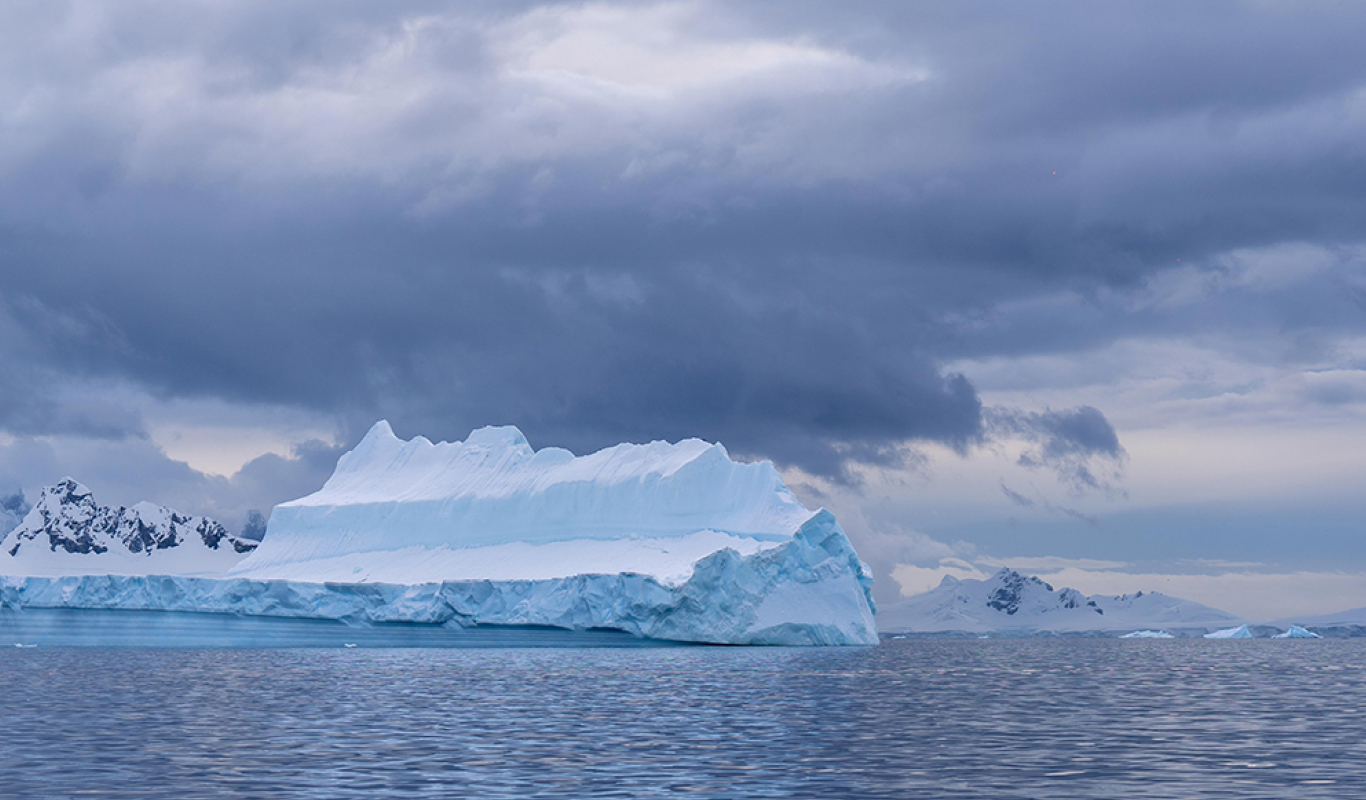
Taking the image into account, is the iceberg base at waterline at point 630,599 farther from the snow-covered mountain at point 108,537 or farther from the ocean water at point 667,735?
the snow-covered mountain at point 108,537

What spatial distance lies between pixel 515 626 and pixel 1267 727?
45098 mm

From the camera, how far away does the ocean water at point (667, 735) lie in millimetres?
16484

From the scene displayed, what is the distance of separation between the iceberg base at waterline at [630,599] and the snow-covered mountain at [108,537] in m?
93.1

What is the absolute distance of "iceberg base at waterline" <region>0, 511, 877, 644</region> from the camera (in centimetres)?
6191

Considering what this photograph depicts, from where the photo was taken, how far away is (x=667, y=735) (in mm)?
22500

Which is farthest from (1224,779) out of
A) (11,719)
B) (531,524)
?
(531,524)

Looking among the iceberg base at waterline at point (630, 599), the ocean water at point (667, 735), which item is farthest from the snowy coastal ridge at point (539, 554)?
the ocean water at point (667, 735)

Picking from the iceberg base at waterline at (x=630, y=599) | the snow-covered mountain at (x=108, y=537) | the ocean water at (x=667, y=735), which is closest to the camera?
the ocean water at (x=667, y=735)

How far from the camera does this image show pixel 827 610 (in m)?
66.6

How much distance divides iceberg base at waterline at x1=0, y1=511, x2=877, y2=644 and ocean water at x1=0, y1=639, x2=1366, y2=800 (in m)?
18.1

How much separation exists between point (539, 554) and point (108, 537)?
357 ft

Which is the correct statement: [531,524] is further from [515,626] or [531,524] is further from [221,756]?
[221,756]

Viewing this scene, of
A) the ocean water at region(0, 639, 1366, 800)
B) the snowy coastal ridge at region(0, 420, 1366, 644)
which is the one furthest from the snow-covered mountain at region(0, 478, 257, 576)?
the ocean water at region(0, 639, 1366, 800)

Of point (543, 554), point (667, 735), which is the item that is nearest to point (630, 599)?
point (543, 554)
